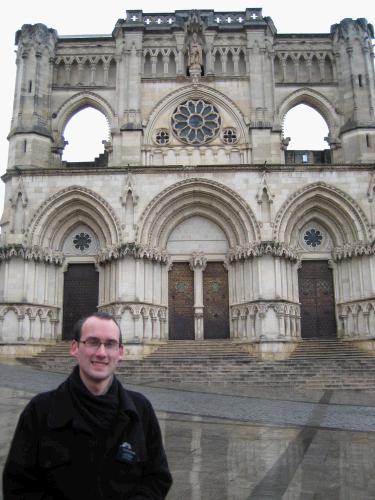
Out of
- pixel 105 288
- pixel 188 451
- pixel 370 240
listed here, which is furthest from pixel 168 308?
pixel 188 451

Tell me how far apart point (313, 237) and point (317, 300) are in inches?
118

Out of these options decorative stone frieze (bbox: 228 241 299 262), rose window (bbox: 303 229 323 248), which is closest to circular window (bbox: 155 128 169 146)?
decorative stone frieze (bbox: 228 241 299 262)

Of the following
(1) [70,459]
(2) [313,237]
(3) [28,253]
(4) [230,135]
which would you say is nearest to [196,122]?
(4) [230,135]

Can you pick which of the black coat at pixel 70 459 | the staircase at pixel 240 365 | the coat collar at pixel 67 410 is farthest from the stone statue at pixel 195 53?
the black coat at pixel 70 459

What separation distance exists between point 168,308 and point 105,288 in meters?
3.06

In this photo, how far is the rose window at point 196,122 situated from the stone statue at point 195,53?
6.27ft

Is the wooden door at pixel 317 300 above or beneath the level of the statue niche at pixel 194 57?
beneath

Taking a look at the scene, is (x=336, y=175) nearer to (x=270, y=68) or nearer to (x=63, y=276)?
(x=270, y=68)

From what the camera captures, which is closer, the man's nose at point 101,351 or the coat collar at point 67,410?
the coat collar at point 67,410

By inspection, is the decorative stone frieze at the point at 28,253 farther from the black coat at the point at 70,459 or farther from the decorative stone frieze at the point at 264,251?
the black coat at the point at 70,459

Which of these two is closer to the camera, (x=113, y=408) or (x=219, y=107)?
(x=113, y=408)

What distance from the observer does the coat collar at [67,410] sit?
2426 millimetres

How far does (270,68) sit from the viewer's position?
25.7 meters

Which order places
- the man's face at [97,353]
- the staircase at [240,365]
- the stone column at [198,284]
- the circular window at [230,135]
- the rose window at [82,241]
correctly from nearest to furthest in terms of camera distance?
the man's face at [97,353], the staircase at [240,365], the stone column at [198,284], the rose window at [82,241], the circular window at [230,135]
